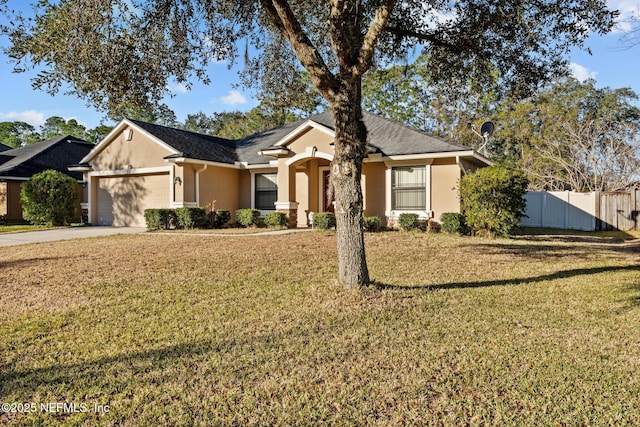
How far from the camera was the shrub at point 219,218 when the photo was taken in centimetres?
1716

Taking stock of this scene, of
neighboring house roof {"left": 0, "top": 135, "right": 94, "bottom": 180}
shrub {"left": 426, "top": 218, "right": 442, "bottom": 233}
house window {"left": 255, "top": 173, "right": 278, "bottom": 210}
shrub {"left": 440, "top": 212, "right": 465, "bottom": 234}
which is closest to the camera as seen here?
shrub {"left": 440, "top": 212, "right": 465, "bottom": 234}

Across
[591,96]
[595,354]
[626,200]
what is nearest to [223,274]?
[595,354]

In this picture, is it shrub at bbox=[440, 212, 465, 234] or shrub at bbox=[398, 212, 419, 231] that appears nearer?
shrub at bbox=[440, 212, 465, 234]

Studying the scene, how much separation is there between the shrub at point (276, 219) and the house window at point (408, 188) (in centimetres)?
427

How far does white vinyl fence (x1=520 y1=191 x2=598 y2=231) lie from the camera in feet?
64.8

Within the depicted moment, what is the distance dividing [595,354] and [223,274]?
575 centimetres

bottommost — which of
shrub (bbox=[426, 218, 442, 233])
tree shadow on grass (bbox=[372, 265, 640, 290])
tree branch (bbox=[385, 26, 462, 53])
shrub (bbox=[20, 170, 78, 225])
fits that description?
tree shadow on grass (bbox=[372, 265, 640, 290])

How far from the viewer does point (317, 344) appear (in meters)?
4.29

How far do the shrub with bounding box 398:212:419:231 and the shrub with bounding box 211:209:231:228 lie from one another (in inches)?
284

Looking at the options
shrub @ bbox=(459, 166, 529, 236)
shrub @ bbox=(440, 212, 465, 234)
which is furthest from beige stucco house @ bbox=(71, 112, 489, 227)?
shrub @ bbox=(459, 166, 529, 236)

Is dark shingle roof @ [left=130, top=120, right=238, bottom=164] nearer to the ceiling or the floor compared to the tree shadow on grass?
nearer to the ceiling

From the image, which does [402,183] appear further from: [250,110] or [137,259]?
[250,110]

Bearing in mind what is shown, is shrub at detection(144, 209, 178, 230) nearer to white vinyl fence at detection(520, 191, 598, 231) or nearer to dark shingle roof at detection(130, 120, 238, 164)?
dark shingle roof at detection(130, 120, 238, 164)

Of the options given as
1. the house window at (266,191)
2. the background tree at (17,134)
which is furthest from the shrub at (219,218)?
the background tree at (17,134)
